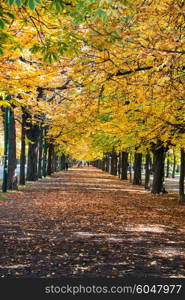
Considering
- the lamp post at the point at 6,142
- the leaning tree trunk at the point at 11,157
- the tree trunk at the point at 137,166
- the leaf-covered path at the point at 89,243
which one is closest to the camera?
the leaf-covered path at the point at 89,243

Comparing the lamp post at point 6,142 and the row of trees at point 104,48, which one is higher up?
the row of trees at point 104,48

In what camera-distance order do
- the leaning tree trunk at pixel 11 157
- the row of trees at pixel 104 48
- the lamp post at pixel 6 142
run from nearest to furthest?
the row of trees at pixel 104 48 → the lamp post at pixel 6 142 → the leaning tree trunk at pixel 11 157

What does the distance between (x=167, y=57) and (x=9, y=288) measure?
4.39 meters

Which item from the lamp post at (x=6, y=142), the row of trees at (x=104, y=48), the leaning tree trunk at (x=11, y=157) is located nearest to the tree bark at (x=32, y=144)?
the leaning tree trunk at (x=11, y=157)

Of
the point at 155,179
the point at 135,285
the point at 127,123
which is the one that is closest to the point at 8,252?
the point at 135,285

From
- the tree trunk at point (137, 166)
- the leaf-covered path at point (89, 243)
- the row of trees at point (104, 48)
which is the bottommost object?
the leaf-covered path at point (89, 243)

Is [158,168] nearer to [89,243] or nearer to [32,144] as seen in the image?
[32,144]

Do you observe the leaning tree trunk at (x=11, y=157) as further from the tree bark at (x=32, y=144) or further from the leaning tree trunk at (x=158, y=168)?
the leaning tree trunk at (x=158, y=168)

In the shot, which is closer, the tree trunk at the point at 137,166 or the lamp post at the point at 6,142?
the lamp post at the point at 6,142

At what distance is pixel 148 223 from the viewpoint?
1109 centimetres

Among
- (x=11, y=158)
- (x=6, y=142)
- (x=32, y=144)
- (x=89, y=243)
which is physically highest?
(x=32, y=144)

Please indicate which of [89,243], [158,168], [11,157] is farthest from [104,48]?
[158,168]

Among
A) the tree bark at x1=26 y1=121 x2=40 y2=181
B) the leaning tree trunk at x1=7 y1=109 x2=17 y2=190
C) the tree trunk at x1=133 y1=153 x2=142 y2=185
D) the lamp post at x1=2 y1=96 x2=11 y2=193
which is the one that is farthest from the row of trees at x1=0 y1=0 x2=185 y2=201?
the tree trunk at x1=133 y1=153 x2=142 y2=185

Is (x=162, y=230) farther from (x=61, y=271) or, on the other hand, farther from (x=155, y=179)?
(x=155, y=179)
